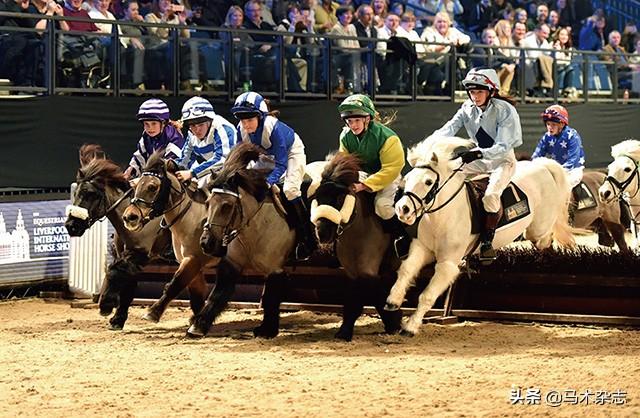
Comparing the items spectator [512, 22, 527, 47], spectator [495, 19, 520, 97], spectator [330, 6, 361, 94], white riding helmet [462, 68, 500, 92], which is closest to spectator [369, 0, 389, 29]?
spectator [330, 6, 361, 94]

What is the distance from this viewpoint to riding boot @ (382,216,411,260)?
10.9 metres

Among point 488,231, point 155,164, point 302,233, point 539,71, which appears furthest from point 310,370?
point 539,71

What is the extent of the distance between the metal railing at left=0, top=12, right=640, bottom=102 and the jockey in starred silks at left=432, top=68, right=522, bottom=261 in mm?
4994

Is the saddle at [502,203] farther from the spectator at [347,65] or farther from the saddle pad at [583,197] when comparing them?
the spectator at [347,65]

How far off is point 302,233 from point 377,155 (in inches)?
38.3

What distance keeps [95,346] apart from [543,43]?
13.6 meters

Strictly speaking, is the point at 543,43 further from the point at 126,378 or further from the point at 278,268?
the point at 126,378

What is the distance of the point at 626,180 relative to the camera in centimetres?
1394

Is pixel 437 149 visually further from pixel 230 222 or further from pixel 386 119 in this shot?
pixel 386 119

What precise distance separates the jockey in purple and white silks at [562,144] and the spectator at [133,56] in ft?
16.3

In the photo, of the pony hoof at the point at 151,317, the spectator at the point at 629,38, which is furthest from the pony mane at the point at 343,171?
the spectator at the point at 629,38

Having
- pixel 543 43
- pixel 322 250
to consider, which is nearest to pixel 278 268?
pixel 322 250

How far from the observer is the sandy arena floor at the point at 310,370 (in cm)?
776

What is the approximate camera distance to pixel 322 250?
38.9 feet
